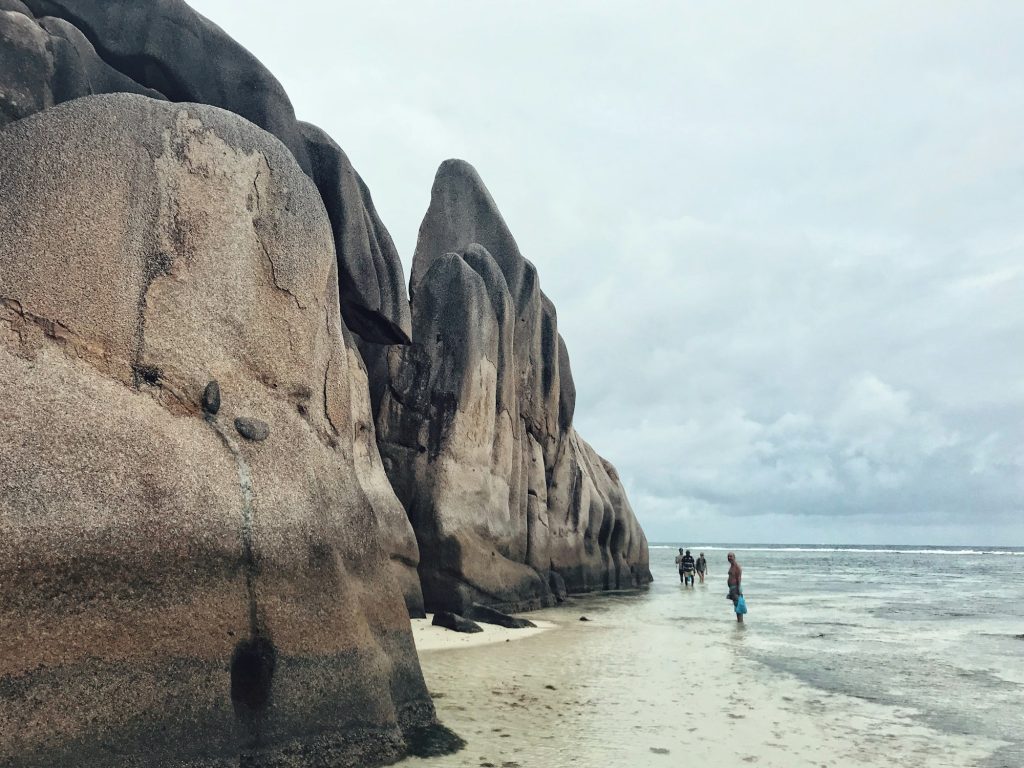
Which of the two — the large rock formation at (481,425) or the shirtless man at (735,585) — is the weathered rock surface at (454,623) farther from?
the shirtless man at (735,585)

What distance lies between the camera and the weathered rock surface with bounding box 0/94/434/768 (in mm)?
4367

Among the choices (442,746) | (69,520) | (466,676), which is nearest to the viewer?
(69,520)

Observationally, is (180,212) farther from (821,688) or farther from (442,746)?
(821,688)

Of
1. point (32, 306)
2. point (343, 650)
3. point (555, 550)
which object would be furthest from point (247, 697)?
point (555, 550)

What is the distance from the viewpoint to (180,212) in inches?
235

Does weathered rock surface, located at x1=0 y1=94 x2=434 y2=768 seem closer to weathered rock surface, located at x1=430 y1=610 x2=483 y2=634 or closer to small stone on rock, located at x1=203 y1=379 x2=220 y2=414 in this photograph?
small stone on rock, located at x1=203 y1=379 x2=220 y2=414

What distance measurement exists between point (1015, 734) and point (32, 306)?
31.0 ft

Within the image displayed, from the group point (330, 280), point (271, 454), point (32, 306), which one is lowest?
point (271, 454)

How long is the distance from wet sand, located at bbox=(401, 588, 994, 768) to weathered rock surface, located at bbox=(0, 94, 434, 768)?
107 cm

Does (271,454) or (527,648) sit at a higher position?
(271,454)

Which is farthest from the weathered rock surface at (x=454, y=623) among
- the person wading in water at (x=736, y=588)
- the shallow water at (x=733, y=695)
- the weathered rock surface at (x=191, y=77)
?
the person wading in water at (x=736, y=588)

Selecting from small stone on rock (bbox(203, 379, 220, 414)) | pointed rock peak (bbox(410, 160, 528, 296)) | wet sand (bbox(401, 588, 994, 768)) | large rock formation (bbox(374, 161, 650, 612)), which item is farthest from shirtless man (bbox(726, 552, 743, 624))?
small stone on rock (bbox(203, 379, 220, 414))

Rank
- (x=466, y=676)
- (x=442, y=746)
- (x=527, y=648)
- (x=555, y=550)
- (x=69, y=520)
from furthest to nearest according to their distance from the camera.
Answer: (x=555, y=550), (x=527, y=648), (x=466, y=676), (x=442, y=746), (x=69, y=520)

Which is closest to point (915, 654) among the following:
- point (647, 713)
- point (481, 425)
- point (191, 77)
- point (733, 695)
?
point (733, 695)
